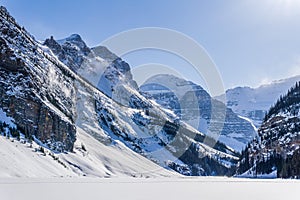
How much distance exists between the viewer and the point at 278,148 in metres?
166

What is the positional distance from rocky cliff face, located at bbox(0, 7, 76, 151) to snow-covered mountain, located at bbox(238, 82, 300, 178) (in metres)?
80.6

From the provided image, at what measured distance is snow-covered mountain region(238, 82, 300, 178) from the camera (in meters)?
135

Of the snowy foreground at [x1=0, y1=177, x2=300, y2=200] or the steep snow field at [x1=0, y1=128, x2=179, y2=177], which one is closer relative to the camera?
the snowy foreground at [x1=0, y1=177, x2=300, y2=200]

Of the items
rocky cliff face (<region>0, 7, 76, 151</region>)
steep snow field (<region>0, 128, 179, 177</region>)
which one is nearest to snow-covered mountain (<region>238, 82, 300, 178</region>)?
steep snow field (<region>0, 128, 179, 177</region>)

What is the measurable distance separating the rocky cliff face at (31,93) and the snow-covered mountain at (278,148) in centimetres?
8055

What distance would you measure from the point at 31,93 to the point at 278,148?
380 feet

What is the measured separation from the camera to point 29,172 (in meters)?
61.4

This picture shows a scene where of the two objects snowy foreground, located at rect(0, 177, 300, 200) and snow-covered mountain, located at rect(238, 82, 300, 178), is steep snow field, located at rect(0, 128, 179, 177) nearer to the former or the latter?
snowy foreground, located at rect(0, 177, 300, 200)

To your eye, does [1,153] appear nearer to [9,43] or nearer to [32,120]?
[32,120]

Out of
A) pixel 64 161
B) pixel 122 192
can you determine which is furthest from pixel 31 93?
pixel 122 192

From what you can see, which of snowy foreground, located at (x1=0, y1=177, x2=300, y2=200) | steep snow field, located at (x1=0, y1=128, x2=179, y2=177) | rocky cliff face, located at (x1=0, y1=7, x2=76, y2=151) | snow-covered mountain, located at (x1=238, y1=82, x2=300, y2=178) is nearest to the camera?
snowy foreground, located at (x1=0, y1=177, x2=300, y2=200)

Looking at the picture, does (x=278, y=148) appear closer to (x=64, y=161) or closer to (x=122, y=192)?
(x=64, y=161)

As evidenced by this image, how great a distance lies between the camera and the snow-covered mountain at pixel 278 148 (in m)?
135

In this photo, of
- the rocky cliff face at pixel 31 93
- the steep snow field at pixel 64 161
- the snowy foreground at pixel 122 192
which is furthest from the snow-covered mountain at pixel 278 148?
the snowy foreground at pixel 122 192
